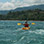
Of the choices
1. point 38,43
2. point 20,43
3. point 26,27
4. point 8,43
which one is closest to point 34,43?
point 38,43

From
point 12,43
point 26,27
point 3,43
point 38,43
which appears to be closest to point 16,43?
point 12,43

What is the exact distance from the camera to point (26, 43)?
116 feet

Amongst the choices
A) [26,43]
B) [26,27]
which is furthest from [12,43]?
[26,27]

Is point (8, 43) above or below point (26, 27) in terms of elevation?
above

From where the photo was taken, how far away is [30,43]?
1407 inches

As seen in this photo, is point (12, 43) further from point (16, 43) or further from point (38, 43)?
point (38, 43)

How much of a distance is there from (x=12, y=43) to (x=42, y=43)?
7400 mm

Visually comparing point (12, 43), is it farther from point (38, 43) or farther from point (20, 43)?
point (38, 43)

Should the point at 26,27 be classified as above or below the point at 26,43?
below

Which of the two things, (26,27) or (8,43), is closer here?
(8,43)

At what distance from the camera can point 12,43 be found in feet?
115

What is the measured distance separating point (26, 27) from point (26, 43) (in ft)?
90.7

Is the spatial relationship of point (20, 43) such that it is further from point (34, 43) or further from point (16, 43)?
point (34, 43)

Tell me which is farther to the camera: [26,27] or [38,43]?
[26,27]
